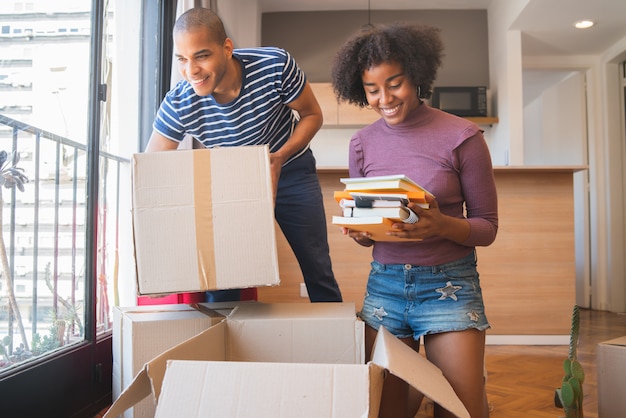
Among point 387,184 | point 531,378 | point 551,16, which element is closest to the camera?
point 387,184

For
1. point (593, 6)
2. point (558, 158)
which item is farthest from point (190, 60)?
point (558, 158)

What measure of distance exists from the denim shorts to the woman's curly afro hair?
427 millimetres

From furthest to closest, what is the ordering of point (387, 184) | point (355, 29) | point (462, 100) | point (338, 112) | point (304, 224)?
point (355, 29) < point (338, 112) < point (462, 100) < point (304, 224) < point (387, 184)

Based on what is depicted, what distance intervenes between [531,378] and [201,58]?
6.61ft

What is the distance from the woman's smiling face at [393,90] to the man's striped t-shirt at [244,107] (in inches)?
13.5

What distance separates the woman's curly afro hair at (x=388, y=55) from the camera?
138 cm

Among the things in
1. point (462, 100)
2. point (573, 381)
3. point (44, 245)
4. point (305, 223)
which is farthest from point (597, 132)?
point (44, 245)

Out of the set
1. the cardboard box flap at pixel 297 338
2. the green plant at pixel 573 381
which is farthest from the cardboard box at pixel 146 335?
the green plant at pixel 573 381

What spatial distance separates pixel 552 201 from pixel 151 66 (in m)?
2.34

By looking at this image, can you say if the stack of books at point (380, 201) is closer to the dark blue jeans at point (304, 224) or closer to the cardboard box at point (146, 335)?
the cardboard box at point (146, 335)

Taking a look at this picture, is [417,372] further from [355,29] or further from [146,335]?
[355,29]

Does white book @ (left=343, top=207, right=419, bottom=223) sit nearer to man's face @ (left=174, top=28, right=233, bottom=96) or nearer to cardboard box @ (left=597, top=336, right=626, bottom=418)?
man's face @ (left=174, top=28, right=233, bottom=96)

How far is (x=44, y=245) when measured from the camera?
196cm

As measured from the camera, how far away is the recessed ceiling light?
15.6 ft
